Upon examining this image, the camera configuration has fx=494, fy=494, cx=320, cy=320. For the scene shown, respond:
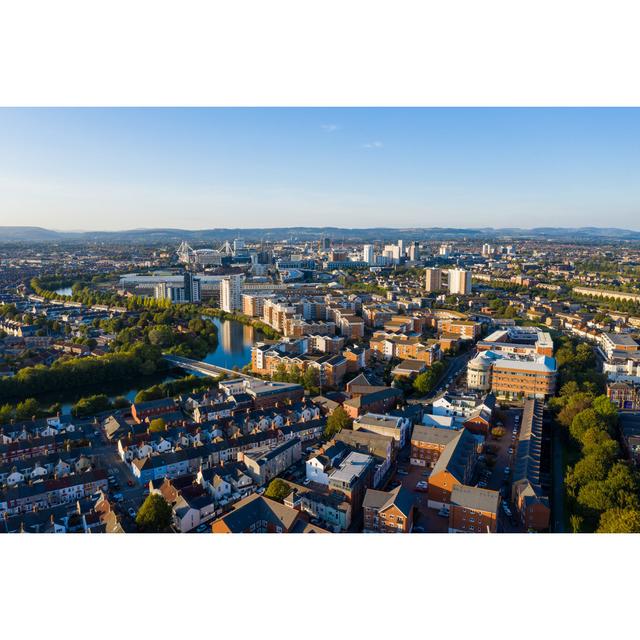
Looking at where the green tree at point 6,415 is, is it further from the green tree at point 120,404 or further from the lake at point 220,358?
the green tree at point 120,404

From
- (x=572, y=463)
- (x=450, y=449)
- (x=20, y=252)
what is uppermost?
(x=20, y=252)

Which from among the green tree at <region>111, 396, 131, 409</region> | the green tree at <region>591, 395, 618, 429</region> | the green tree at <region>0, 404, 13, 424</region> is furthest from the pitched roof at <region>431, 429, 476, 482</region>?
the green tree at <region>0, 404, 13, 424</region>

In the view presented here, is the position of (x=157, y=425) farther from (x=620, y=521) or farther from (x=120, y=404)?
(x=620, y=521)

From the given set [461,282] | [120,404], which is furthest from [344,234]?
[120,404]

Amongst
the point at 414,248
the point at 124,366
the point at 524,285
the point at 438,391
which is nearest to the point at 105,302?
the point at 124,366

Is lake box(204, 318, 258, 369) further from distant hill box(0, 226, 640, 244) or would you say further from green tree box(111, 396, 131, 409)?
distant hill box(0, 226, 640, 244)

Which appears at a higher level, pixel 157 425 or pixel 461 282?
pixel 461 282

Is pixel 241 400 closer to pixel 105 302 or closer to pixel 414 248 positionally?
pixel 105 302
